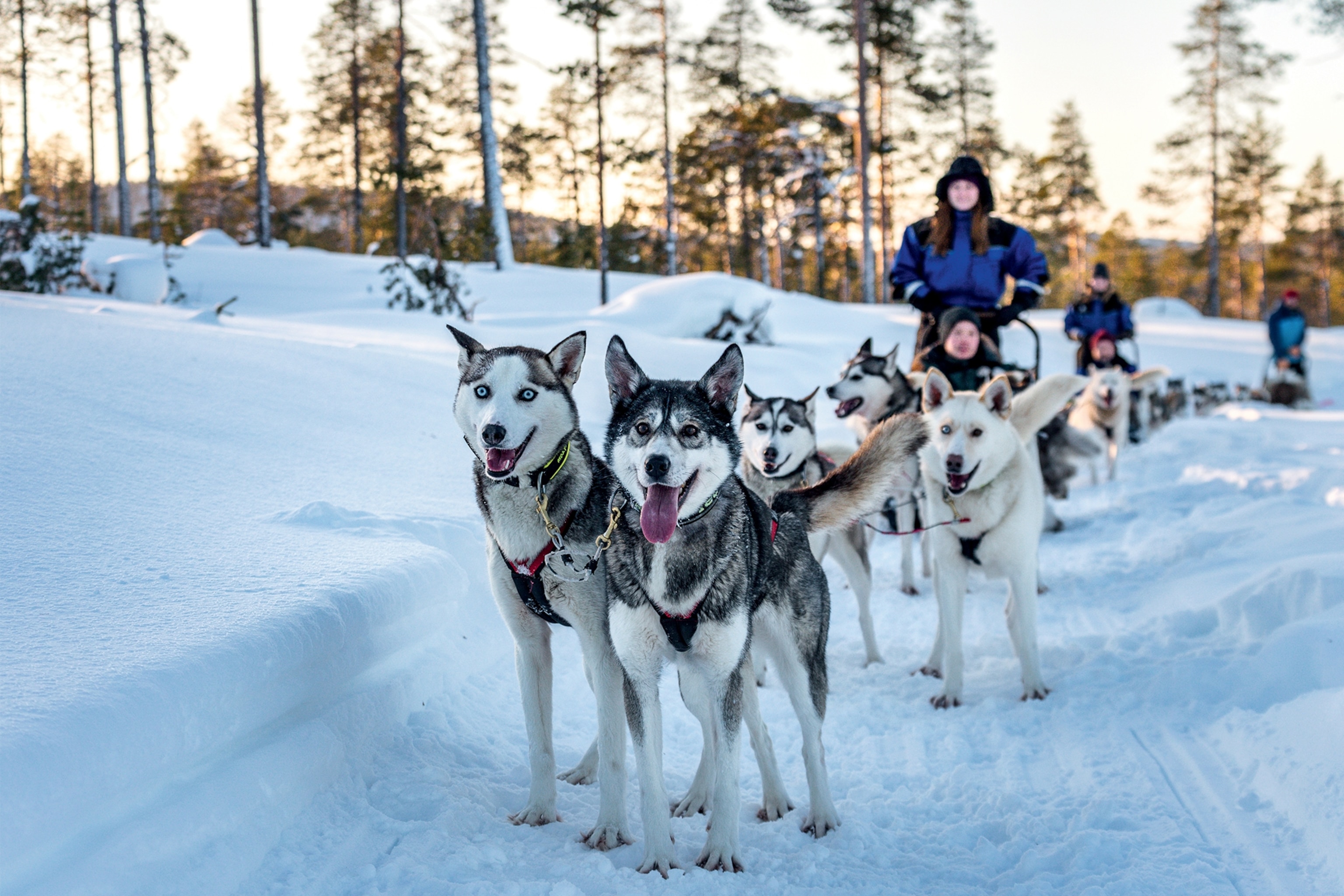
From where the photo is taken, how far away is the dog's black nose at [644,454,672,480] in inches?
86.4

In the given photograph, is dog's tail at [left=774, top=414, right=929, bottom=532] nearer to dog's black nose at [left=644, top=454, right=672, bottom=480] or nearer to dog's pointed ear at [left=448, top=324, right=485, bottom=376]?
dog's black nose at [left=644, top=454, right=672, bottom=480]

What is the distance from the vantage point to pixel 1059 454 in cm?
682

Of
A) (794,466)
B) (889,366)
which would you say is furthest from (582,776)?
(889,366)

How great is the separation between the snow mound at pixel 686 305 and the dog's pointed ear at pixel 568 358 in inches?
363

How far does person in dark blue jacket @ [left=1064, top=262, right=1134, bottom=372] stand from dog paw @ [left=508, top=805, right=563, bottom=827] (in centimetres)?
954

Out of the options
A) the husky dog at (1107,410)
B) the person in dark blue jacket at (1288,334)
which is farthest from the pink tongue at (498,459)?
the person in dark blue jacket at (1288,334)

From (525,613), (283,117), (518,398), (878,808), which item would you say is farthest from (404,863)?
(283,117)

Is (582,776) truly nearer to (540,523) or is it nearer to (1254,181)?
(540,523)

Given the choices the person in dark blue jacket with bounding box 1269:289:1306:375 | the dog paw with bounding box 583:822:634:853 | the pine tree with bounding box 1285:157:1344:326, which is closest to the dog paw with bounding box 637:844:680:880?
the dog paw with bounding box 583:822:634:853

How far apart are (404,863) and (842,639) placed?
276cm

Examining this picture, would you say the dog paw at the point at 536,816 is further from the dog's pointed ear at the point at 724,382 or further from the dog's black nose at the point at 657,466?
the dog's pointed ear at the point at 724,382

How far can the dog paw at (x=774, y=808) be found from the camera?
106 inches

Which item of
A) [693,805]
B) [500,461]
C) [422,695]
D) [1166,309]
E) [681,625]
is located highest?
[1166,309]

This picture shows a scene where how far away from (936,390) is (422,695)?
2533 millimetres
